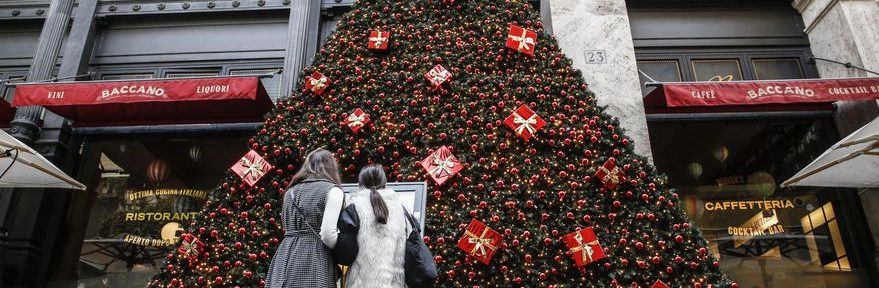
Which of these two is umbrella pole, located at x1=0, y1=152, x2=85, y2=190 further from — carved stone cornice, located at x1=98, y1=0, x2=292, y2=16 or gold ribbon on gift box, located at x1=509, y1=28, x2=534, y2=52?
gold ribbon on gift box, located at x1=509, y1=28, x2=534, y2=52

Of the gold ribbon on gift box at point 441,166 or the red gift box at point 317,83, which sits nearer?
→ the gold ribbon on gift box at point 441,166

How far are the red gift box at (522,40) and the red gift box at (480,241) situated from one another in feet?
8.62

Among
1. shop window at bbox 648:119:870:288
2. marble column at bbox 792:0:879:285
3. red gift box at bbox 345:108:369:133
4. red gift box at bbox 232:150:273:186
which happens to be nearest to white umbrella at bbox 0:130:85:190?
red gift box at bbox 232:150:273:186

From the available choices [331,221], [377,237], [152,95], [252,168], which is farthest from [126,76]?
[377,237]

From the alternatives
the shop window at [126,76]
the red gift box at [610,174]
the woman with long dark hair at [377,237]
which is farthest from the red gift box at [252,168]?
the shop window at [126,76]

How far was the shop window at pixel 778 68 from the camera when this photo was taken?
28.6ft

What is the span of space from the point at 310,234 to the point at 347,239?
11.0 inches

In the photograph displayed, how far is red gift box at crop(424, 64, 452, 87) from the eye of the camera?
6.86 meters

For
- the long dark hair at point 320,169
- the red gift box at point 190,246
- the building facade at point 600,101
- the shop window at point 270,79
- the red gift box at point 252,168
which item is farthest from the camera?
the shop window at point 270,79

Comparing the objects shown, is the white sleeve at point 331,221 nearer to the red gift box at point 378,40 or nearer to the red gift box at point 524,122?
the red gift box at point 524,122

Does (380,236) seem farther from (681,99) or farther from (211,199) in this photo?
(681,99)

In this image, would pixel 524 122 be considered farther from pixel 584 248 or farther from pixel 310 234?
pixel 310 234

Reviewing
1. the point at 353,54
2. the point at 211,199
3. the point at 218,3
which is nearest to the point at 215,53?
the point at 218,3

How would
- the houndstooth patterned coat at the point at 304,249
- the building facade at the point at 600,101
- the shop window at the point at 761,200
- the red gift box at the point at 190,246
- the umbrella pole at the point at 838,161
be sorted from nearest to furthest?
1. the houndstooth patterned coat at the point at 304,249
2. the umbrella pole at the point at 838,161
3. the red gift box at the point at 190,246
4. the shop window at the point at 761,200
5. the building facade at the point at 600,101
